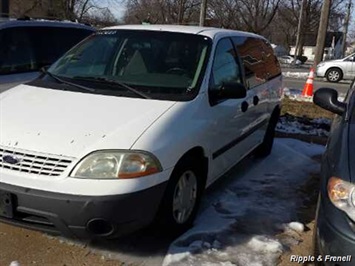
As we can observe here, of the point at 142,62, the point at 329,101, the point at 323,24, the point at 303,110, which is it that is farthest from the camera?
the point at 323,24

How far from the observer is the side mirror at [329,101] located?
4.10m

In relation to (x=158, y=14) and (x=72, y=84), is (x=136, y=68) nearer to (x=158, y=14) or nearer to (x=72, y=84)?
(x=72, y=84)

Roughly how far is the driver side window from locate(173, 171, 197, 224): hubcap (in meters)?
0.81

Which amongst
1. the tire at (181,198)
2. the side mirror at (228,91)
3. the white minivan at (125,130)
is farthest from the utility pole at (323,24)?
the tire at (181,198)

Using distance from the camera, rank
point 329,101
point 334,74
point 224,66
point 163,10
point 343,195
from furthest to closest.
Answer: point 163,10, point 334,74, point 224,66, point 329,101, point 343,195

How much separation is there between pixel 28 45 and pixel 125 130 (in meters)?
3.40

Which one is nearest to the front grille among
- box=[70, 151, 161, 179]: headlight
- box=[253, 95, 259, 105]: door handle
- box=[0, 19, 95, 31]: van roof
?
box=[70, 151, 161, 179]: headlight

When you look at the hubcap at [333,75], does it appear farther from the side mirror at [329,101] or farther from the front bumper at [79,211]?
the front bumper at [79,211]

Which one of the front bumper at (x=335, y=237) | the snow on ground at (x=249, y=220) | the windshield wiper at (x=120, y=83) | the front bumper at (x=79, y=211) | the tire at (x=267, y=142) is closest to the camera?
the front bumper at (x=335, y=237)

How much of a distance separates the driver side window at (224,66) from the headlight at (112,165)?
1215 mm

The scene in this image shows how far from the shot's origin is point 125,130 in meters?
3.36

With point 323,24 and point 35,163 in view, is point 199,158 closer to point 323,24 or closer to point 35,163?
point 35,163

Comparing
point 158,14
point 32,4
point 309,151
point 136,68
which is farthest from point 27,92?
point 158,14

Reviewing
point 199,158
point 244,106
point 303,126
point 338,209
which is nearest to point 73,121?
point 199,158
